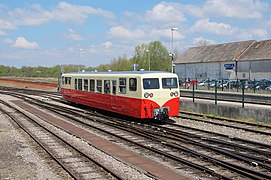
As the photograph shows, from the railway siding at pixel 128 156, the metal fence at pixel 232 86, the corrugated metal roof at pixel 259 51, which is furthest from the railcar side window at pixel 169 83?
the corrugated metal roof at pixel 259 51

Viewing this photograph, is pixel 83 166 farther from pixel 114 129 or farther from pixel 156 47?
pixel 156 47

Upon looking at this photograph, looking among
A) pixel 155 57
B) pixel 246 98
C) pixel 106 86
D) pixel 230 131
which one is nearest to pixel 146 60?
pixel 155 57

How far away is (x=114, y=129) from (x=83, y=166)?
7035mm

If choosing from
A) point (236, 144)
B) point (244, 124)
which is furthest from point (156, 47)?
point (236, 144)

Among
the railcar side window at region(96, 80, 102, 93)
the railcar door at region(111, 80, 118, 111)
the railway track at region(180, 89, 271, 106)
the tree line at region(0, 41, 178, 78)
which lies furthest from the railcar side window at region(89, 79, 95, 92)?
the tree line at region(0, 41, 178, 78)

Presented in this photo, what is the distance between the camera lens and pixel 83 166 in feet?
34.1

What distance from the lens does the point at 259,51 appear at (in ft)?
205

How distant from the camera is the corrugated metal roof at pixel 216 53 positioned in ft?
218

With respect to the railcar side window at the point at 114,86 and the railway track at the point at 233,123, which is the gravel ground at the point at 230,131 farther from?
the railcar side window at the point at 114,86

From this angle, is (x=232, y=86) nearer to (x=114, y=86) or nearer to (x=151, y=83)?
(x=114, y=86)

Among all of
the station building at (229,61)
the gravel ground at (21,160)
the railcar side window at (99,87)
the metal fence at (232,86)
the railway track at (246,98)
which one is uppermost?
the station building at (229,61)

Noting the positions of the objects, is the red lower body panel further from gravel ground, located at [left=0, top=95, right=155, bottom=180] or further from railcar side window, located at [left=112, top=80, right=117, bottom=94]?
gravel ground, located at [left=0, top=95, right=155, bottom=180]

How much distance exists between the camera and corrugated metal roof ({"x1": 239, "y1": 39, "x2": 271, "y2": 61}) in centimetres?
6000

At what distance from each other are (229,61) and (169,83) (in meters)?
48.3
